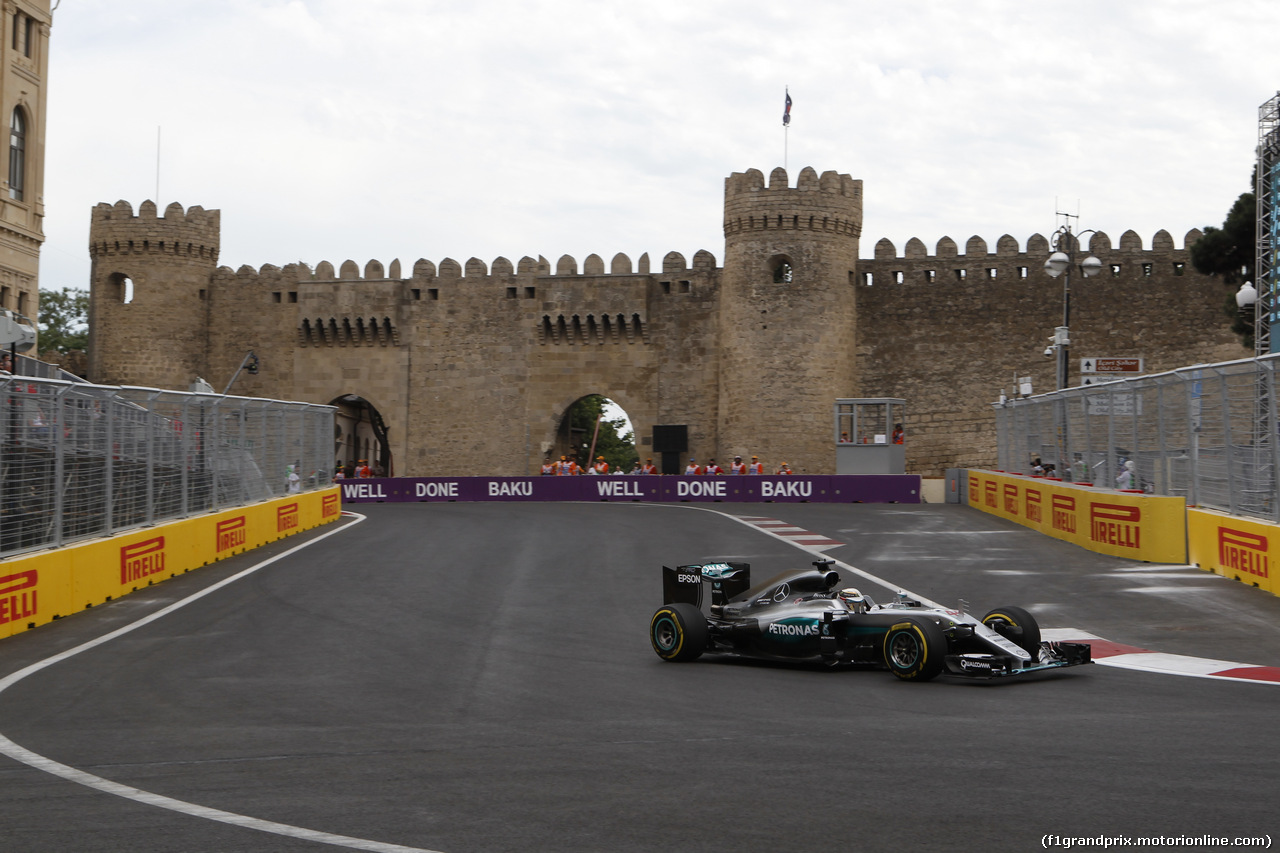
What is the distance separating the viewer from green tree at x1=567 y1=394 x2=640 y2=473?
9231 cm

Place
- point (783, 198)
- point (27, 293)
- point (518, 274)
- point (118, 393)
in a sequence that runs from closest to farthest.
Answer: point (118, 393) → point (27, 293) → point (783, 198) → point (518, 274)

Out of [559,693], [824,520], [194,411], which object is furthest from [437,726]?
[824,520]

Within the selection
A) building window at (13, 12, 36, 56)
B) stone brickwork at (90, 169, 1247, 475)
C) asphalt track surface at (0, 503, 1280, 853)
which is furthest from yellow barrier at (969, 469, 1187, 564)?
building window at (13, 12, 36, 56)

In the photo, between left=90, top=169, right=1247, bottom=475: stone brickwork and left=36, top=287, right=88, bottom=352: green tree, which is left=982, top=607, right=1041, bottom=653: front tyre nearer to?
left=90, top=169, right=1247, bottom=475: stone brickwork

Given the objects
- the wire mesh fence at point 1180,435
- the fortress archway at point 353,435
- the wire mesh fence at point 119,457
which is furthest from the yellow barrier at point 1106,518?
the fortress archway at point 353,435

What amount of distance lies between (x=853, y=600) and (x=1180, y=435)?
9128 mm

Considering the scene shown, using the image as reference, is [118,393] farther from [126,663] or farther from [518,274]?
[518,274]

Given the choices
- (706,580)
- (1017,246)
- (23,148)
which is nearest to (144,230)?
(23,148)

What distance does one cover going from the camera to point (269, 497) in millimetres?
23453

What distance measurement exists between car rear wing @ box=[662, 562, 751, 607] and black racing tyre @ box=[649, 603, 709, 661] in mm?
608

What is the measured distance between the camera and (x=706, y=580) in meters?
11.6

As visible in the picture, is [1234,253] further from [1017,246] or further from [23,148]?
[23,148]

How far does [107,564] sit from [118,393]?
2.20 meters

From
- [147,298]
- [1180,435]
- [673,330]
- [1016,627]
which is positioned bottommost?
[1016,627]
